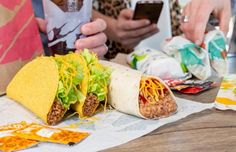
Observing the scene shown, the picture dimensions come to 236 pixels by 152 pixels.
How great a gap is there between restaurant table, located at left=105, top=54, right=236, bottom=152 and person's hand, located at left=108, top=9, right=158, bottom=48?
626mm

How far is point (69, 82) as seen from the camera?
0.69 metres

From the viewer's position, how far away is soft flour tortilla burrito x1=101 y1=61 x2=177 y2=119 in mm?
698

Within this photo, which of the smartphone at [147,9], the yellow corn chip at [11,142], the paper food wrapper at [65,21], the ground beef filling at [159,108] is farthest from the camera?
the smartphone at [147,9]

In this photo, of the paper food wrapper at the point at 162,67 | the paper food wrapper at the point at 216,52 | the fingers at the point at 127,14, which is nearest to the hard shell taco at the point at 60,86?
the paper food wrapper at the point at 162,67

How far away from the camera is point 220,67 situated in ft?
3.19

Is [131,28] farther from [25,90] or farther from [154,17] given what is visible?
[25,90]

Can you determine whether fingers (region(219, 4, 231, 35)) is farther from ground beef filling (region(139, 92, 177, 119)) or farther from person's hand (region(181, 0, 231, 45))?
ground beef filling (region(139, 92, 177, 119))

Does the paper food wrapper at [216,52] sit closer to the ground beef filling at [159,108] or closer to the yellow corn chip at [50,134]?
the ground beef filling at [159,108]

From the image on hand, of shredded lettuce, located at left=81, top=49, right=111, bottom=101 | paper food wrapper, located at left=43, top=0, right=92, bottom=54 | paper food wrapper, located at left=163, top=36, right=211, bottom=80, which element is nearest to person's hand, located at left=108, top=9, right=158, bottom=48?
paper food wrapper, located at left=163, top=36, right=211, bottom=80

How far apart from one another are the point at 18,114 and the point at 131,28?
2.23 feet

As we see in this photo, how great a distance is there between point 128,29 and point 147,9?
14 cm

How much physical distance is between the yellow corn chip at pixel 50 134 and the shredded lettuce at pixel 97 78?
108mm

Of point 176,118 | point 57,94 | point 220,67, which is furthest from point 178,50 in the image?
point 57,94

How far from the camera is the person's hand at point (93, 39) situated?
2.84ft
